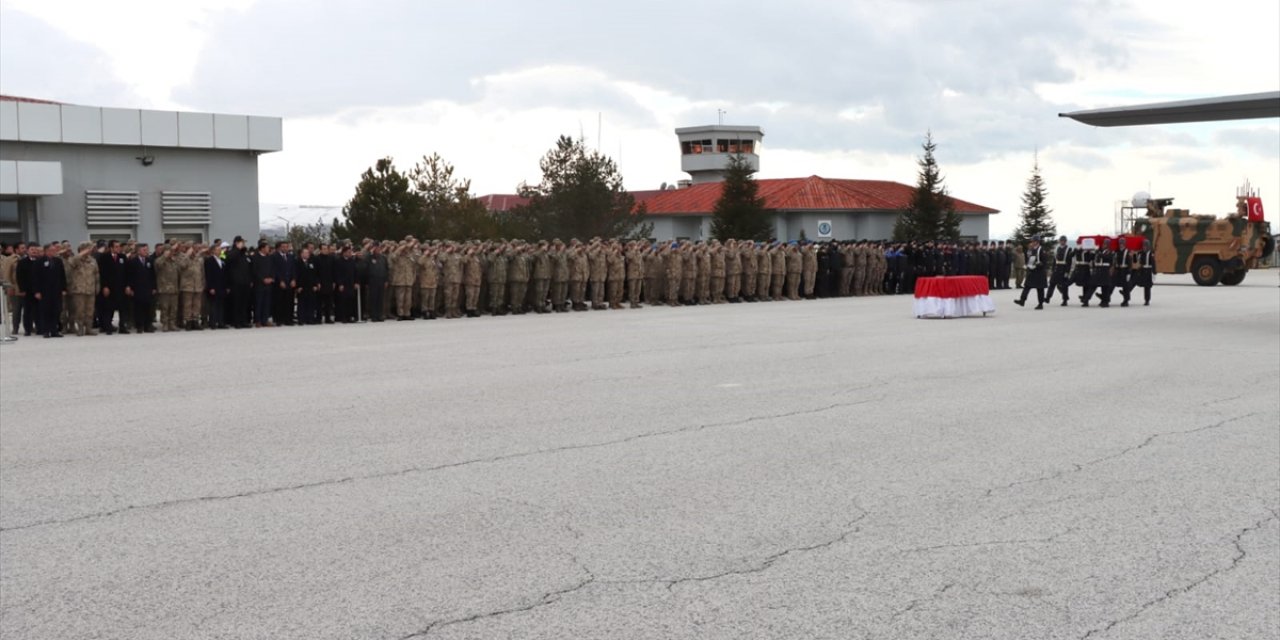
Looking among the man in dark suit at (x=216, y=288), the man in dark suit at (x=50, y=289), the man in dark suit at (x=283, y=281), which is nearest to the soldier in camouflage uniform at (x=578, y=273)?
the man in dark suit at (x=283, y=281)

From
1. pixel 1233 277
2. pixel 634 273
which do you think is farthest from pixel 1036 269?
pixel 1233 277

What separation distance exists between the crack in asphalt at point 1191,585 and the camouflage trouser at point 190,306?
1759cm

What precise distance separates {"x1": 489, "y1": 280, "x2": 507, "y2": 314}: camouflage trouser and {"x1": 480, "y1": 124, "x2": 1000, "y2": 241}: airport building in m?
35.0

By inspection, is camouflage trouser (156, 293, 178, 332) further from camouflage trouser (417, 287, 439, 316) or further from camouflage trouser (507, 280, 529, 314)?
camouflage trouser (507, 280, 529, 314)

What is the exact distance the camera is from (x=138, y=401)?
1045 cm

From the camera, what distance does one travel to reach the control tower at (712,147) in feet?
243

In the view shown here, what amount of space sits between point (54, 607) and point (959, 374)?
32.2 ft

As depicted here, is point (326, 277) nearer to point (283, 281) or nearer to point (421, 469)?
point (283, 281)

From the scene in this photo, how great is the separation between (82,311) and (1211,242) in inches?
1384

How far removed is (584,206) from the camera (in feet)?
165

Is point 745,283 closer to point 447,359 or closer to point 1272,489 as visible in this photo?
point 447,359

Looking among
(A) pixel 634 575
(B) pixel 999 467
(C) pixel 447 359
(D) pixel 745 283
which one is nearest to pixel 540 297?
(D) pixel 745 283

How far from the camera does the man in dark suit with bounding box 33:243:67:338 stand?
60.7ft

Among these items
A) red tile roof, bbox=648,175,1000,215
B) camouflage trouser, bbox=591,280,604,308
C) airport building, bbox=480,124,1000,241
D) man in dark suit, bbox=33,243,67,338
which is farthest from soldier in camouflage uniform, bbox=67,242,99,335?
red tile roof, bbox=648,175,1000,215
